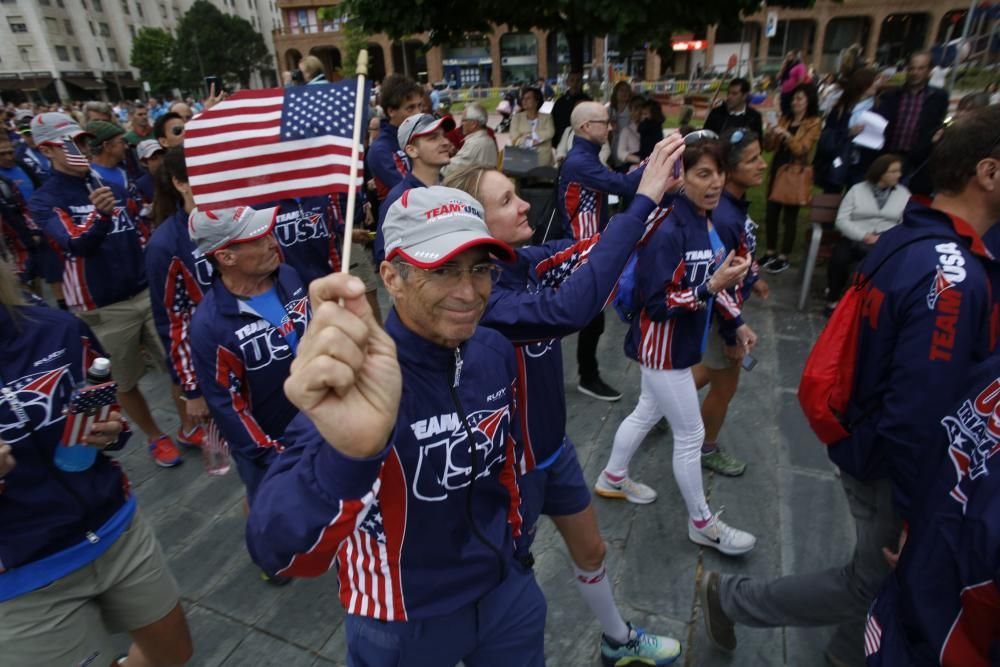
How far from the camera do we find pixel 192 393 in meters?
3.35

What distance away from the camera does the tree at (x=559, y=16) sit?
711 centimetres

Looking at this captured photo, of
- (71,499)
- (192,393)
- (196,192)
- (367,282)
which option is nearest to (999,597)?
(196,192)

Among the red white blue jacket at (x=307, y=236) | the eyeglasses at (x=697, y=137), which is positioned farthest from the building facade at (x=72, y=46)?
the eyeglasses at (x=697, y=137)

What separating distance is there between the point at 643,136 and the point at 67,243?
289 inches

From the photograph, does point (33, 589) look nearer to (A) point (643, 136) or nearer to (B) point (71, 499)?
(B) point (71, 499)

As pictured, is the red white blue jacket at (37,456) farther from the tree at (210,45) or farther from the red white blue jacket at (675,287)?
the tree at (210,45)

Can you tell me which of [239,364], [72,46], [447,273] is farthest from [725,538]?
[72,46]

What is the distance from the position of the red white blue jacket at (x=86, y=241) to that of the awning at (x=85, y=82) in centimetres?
7056

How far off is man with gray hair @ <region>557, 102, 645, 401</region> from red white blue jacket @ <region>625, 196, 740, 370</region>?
3.61ft

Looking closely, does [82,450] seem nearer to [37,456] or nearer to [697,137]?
[37,456]

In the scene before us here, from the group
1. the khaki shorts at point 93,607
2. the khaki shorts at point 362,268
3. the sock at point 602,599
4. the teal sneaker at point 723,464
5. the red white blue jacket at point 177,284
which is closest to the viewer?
the khaki shorts at point 93,607

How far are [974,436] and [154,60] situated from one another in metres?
75.2

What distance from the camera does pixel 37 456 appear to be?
196 centimetres

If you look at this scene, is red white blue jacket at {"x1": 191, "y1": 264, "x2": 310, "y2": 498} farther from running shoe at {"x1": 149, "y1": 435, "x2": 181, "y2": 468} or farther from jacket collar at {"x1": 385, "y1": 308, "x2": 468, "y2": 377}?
running shoe at {"x1": 149, "y1": 435, "x2": 181, "y2": 468}
